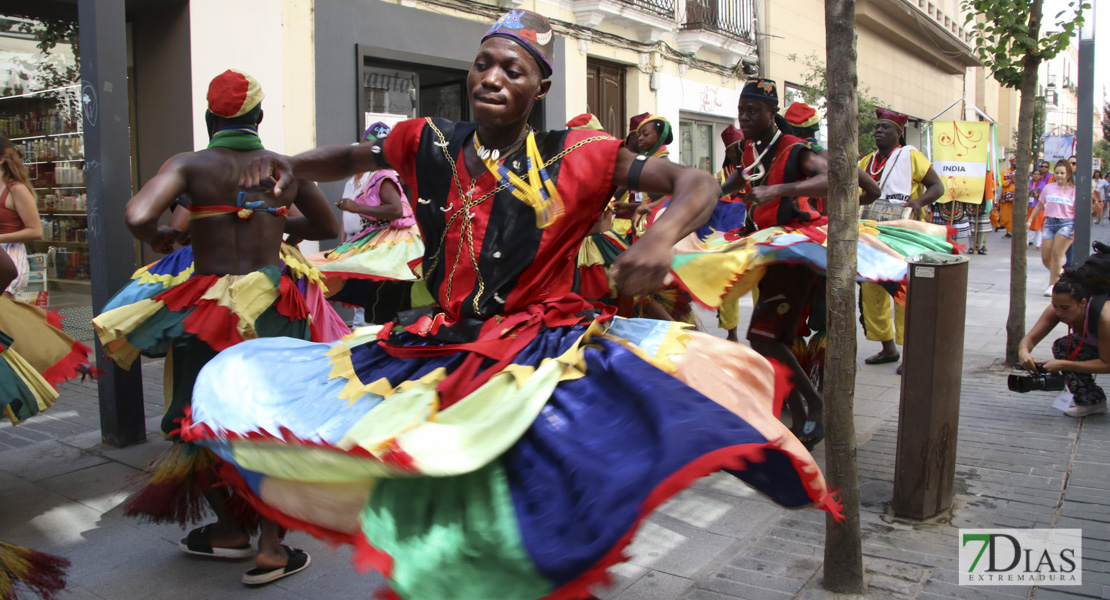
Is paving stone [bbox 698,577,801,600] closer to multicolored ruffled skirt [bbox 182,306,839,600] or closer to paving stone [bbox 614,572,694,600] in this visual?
paving stone [bbox 614,572,694,600]

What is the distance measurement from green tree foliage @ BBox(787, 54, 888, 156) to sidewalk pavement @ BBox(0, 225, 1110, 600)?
49.2 ft

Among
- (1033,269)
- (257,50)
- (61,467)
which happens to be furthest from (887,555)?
(1033,269)

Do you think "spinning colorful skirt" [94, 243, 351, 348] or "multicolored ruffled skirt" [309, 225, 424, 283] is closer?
"spinning colorful skirt" [94, 243, 351, 348]

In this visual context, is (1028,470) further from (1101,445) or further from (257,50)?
(257,50)

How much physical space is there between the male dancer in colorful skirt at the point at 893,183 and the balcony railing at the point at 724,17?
910 cm

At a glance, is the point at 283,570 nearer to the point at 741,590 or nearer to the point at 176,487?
the point at 176,487

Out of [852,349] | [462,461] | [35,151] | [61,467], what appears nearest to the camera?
[462,461]

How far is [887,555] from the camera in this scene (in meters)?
3.75

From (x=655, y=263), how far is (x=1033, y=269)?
1477cm

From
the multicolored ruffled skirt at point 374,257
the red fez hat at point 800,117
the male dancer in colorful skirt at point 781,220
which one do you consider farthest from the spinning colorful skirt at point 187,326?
the red fez hat at point 800,117

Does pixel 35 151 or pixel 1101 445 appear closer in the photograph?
pixel 1101 445

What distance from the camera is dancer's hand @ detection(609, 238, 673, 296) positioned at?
2.00 metres

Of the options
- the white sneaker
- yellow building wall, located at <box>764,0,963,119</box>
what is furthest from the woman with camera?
yellow building wall, located at <box>764,0,963,119</box>

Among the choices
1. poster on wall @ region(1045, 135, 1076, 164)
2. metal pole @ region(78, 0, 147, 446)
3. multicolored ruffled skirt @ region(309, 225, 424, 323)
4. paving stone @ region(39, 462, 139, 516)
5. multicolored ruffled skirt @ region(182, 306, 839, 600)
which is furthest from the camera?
poster on wall @ region(1045, 135, 1076, 164)
